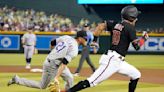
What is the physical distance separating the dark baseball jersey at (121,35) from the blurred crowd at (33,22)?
24.0 m

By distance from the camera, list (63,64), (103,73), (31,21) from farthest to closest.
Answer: (31,21)
(63,64)
(103,73)

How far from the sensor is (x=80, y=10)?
3981cm

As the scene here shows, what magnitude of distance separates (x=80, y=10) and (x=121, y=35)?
3075 centimetres

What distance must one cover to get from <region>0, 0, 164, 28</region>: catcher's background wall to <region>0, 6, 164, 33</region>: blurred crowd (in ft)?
3.85

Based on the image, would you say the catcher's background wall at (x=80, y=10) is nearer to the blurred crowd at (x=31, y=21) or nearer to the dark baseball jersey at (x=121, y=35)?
the blurred crowd at (x=31, y=21)

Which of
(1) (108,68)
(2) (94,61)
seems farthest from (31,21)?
(1) (108,68)

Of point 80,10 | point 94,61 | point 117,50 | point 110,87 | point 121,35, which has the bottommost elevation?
point 94,61

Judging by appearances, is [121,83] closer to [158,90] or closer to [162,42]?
[158,90]

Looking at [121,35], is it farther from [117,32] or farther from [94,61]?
[94,61]

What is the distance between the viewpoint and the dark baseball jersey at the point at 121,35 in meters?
9.16

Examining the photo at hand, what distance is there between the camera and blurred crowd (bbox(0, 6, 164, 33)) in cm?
3341

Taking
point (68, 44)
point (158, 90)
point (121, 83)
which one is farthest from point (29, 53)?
point (68, 44)

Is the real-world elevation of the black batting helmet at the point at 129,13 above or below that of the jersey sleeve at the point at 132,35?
above

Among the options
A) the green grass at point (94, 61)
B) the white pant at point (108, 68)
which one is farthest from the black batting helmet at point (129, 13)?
the green grass at point (94, 61)
